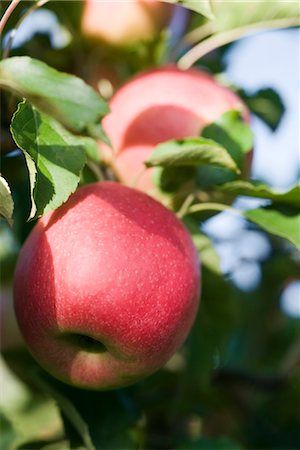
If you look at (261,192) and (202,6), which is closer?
(202,6)

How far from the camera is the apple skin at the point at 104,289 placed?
856 millimetres

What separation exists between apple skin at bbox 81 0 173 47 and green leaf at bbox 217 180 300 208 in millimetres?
465

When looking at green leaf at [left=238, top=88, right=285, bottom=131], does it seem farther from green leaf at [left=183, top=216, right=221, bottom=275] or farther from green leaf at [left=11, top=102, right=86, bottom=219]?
green leaf at [left=11, top=102, right=86, bottom=219]

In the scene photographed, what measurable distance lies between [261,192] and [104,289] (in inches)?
11.1

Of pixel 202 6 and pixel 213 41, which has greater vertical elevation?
pixel 202 6

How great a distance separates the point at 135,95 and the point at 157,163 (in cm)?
23

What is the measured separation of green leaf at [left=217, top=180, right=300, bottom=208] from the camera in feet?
3.30

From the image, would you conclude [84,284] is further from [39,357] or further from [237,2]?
[237,2]

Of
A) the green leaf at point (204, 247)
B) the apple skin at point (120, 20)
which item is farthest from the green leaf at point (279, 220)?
the apple skin at point (120, 20)

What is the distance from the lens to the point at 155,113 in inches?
46.2

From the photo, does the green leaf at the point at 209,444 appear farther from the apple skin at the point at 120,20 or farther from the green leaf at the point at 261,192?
the apple skin at the point at 120,20

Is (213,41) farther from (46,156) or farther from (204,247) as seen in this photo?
(46,156)

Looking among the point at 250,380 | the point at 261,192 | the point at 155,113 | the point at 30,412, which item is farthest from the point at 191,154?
the point at 30,412

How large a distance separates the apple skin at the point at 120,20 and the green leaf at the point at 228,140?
14.2 inches
